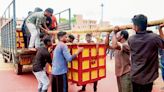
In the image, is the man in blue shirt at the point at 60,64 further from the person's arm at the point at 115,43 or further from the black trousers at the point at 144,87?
the black trousers at the point at 144,87

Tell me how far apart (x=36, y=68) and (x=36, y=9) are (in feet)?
11.2

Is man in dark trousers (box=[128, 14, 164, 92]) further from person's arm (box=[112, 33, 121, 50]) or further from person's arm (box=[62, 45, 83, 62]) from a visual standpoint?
person's arm (box=[62, 45, 83, 62])

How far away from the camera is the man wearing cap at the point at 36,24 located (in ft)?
26.4

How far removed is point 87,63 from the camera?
594 centimetres

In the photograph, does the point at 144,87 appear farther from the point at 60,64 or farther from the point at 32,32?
the point at 32,32

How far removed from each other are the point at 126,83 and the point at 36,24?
165 inches

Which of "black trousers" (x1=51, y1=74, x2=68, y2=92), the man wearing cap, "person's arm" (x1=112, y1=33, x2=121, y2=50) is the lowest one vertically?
"black trousers" (x1=51, y1=74, x2=68, y2=92)

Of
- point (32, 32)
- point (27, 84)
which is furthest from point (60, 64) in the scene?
point (27, 84)

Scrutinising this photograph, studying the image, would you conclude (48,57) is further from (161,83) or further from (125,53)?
(161,83)

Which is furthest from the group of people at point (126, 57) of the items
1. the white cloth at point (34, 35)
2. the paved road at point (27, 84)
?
the paved road at point (27, 84)

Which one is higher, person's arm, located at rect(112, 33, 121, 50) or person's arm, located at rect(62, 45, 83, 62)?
person's arm, located at rect(112, 33, 121, 50)

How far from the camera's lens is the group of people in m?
3.53

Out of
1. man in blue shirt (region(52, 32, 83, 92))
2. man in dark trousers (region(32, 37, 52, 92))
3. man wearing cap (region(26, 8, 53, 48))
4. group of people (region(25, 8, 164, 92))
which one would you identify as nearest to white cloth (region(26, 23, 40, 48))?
man wearing cap (region(26, 8, 53, 48))

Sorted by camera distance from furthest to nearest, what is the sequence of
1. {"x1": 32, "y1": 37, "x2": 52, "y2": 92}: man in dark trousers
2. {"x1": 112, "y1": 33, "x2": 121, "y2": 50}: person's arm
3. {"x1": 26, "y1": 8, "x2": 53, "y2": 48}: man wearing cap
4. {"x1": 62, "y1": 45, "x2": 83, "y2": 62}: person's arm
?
{"x1": 26, "y1": 8, "x2": 53, "y2": 48}: man wearing cap → {"x1": 32, "y1": 37, "x2": 52, "y2": 92}: man in dark trousers → {"x1": 62, "y1": 45, "x2": 83, "y2": 62}: person's arm → {"x1": 112, "y1": 33, "x2": 121, "y2": 50}: person's arm
